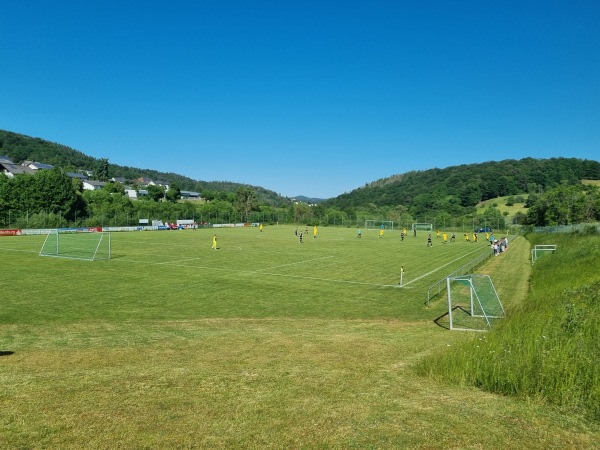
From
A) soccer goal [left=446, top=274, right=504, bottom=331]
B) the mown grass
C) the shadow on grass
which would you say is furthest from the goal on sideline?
the shadow on grass

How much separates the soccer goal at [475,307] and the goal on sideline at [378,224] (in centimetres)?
10243

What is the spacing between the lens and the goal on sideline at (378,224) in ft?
414

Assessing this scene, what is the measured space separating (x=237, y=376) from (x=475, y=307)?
15064 millimetres

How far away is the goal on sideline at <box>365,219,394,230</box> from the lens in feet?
414

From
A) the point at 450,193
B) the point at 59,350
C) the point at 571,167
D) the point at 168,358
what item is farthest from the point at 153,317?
the point at 571,167

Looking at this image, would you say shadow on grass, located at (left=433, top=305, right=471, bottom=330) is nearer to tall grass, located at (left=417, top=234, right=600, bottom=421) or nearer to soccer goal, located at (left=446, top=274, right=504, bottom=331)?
soccer goal, located at (left=446, top=274, right=504, bottom=331)

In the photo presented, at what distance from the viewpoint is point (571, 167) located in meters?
191

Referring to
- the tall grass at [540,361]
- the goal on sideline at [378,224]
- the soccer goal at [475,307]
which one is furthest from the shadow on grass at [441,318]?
the goal on sideline at [378,224]

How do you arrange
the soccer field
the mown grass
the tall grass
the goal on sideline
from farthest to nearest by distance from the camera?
the goal on sideline, the soccer field, the tall grass, the mown grass

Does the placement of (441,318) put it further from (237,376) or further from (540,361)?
(237,376)

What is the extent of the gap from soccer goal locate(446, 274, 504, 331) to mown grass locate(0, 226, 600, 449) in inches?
49.5

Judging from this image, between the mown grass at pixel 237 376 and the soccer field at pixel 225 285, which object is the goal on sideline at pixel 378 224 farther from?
the mown grass at pixel 237 376

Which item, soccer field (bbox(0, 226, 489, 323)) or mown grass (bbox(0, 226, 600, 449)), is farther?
soccer field (bbox(0, 226, 489, 323))

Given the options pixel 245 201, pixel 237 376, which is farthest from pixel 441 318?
pixel 245 201
